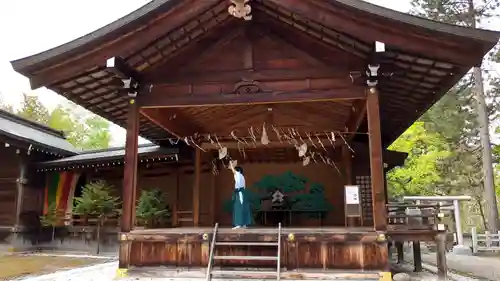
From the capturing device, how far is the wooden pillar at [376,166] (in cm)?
632

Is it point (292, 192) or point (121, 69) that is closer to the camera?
point (121, 69)

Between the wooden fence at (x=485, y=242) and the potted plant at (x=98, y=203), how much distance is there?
1258cm

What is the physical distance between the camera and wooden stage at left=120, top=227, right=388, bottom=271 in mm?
6277

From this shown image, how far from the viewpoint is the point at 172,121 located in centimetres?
958

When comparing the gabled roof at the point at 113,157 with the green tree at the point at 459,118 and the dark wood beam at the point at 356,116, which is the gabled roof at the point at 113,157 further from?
the green tree at the point at 459,118

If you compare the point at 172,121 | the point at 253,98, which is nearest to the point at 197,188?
the point at 172,121

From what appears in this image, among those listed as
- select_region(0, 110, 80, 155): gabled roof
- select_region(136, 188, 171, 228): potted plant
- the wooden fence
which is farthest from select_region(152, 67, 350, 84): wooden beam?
the wooden fence

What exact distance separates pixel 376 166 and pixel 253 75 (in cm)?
258

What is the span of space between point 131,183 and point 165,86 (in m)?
1.82

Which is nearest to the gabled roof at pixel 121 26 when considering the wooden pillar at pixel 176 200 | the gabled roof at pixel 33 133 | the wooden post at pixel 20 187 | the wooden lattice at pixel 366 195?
the wooden lattice at pixel 366 195

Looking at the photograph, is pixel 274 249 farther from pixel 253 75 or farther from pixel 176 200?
pixel 176 200

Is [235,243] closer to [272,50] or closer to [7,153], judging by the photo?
[272,50]

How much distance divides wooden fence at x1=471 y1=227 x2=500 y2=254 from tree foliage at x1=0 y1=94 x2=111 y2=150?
23466mm

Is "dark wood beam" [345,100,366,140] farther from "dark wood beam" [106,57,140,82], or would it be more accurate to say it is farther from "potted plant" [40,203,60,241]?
"potted plant" [40,203,60,241]
